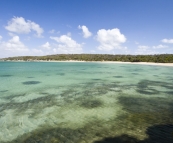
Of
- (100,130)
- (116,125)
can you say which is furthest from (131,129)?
(100,130)

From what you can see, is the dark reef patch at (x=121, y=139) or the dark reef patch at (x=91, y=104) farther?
the dark reef patch at (x=91, y=104)

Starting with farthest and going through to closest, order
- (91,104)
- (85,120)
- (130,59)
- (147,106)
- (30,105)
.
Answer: (130,59) < (91,104) < (30,105) < (147,106) < (85,120)

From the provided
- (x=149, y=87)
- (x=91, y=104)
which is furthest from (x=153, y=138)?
(x=149, y=87)

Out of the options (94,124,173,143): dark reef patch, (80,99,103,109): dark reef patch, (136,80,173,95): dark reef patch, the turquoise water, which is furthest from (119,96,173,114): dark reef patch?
(136,80,173,95): dark reef patch

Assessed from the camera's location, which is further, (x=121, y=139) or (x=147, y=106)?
(x=147, y=106)

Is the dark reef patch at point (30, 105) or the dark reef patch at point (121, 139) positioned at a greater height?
the dark reef patch at point (121, 139)

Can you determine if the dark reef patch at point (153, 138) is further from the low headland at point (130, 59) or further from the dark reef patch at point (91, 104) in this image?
the low headland at point (130, 59)

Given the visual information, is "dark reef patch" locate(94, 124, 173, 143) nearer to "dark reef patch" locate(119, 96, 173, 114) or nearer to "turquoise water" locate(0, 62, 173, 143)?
"turquoise water" locate(0, 62, 173, 143)

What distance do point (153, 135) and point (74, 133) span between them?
166 inches

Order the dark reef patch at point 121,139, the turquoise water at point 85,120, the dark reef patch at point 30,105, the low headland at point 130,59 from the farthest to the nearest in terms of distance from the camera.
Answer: the low headland at point 130,59 < the dark reef patch at point 30,105 < the turquoise water at point 85,120 < the dark reef patch at point 121,139

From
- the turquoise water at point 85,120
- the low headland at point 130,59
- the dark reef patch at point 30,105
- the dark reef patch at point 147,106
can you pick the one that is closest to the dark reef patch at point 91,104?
the turquoise water at point 85,120

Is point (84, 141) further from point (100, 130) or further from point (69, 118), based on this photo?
point (69, 118)

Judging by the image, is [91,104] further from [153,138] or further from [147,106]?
[153,138]

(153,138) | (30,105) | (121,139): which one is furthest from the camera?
(30,105)
